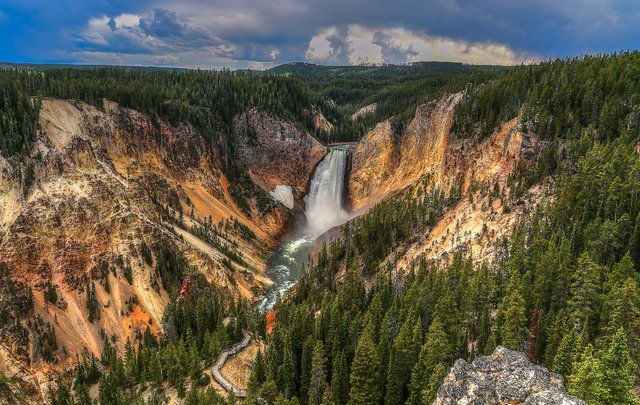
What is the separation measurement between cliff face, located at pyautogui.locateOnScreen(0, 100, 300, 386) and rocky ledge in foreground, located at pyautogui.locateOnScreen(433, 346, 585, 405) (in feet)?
182

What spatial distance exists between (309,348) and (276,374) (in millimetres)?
4513

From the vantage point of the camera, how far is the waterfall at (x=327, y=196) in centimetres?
11719

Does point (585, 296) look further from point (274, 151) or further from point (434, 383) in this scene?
point (274, 151)

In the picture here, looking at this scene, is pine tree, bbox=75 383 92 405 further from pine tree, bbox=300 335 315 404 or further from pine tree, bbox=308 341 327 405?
pine tree, bbox=308 341 327 405

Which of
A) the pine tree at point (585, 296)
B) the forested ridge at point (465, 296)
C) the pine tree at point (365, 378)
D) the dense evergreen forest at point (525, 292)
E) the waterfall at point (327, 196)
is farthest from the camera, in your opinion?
the waterfall at point (327, 196)

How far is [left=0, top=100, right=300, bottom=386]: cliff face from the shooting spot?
207 feet

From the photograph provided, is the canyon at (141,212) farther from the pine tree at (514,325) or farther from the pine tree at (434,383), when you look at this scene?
the pine tree at (434,383)

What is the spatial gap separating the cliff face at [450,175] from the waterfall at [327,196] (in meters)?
4.67

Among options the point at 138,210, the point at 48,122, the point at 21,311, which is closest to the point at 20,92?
the point at 48,122

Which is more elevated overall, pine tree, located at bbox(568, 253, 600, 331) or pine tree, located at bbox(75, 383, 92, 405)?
pine tree, located at bbox(568, 253, 600, 331)

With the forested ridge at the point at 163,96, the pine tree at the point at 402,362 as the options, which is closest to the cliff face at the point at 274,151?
the forested ridge at the point at 163,96

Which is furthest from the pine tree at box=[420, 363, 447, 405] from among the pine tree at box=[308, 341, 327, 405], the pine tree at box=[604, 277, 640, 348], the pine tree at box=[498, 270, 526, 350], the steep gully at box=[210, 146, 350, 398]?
the steep gully at box=[210, 146, 350, 398]

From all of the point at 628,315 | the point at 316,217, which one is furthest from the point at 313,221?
the point at 628,315

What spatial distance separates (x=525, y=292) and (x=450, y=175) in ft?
127
